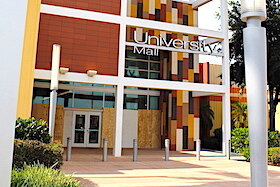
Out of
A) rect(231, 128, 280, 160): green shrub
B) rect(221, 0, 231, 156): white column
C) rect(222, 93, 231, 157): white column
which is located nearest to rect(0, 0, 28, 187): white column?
rect(231, 128, 280, 160): green shrub

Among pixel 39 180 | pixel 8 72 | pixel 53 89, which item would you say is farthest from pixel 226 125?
pixel 8 72

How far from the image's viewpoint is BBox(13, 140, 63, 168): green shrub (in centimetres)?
618

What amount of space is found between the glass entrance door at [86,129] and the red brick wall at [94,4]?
7.77 meters

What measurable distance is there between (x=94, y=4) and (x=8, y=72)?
1316cm

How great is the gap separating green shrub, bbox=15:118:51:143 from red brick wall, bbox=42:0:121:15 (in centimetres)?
861

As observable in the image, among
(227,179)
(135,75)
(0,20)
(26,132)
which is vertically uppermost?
(135,75)

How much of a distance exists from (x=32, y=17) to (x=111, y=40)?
14.2 feet

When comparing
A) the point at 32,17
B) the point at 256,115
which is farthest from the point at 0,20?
the point at 32,17

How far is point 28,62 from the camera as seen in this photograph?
11.6 metres

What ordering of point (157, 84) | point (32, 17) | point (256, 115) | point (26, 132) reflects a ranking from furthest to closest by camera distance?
point (157, 84) < point (32, 17) < point (26, 132) < point (256, 115)

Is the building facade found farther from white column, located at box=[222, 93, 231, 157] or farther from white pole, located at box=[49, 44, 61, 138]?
white pole, located at box=[49, 44, 61, 138]

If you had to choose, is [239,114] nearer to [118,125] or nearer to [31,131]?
[118,125]

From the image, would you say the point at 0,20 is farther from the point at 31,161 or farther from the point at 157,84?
the point at 157,84

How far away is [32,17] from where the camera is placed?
11.9 metres
